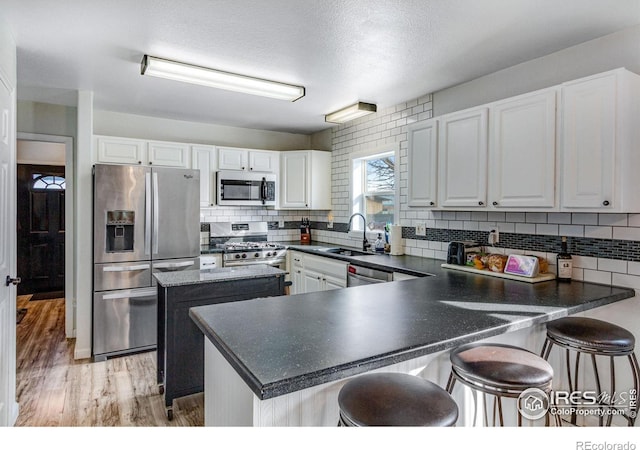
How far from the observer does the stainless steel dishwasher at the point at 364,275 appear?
307 cm

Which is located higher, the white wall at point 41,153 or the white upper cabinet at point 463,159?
the white wall at point 41,153

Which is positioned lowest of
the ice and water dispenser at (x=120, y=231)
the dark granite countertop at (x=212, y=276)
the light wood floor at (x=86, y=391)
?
the light wood floor at (x=86, y=391)

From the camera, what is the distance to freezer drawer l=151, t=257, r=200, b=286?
142 inches

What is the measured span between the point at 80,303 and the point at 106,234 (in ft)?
2.38

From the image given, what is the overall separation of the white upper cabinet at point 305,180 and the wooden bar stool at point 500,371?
348cm

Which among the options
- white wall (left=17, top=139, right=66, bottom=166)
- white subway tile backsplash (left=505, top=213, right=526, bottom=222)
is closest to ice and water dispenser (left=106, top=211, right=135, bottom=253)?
white wall (left=17, top=139, right=66, bottom=166)

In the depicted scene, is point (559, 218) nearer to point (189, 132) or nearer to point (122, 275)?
point (122, 275)

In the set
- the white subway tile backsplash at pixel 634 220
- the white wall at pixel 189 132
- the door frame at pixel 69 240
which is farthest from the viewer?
the white wall at pixel 189 132

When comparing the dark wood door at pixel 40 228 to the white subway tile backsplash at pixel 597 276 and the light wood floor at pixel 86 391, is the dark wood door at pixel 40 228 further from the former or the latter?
the white subway tile backsplash at pixel 597 276

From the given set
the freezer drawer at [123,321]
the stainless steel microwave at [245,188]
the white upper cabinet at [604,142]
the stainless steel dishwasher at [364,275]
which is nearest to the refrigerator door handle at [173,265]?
the freezer drawer at [123,321]

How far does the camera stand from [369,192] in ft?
14.4

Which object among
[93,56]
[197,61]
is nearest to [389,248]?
[197,61]

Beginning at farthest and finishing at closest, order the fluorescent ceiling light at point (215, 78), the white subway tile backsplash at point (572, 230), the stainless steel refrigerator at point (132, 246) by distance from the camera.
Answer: the stainless steel refrigerator at point (132, 246), the fluorescent ceiling light at point (215, 78), the white subway tile backsplash at point (572, 230)
